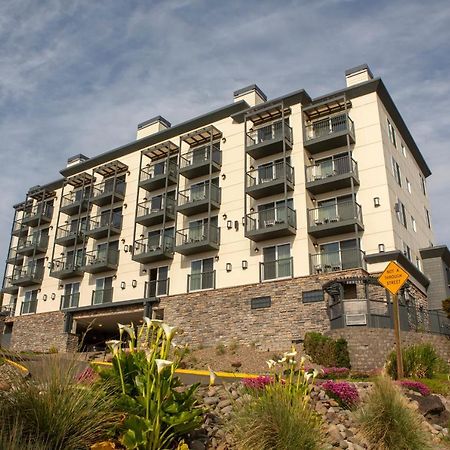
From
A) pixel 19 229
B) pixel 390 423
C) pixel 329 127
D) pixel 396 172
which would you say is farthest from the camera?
pixel 19 229

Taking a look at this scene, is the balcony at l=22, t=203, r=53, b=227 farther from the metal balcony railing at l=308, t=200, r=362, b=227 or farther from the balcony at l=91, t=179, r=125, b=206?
the metal balcony railing at l=308, t=200, r=362, b=227

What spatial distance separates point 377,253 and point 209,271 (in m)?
10.7

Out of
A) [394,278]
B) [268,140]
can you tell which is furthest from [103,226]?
[394,278]

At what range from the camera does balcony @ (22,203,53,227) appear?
43.1 m

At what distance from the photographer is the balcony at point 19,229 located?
4559cm

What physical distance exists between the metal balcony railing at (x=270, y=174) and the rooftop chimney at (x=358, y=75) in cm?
696

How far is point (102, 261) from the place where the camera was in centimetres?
3572

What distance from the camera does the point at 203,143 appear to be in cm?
3466

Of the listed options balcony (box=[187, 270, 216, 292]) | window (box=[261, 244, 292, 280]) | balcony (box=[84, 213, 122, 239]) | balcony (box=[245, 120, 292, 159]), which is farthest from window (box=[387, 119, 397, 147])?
balcony (box=[84, 213, 122, 239])

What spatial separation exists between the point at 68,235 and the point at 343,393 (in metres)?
32.7

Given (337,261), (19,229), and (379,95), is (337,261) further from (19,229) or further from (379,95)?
(19,229)

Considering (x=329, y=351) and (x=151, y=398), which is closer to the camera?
(x=151, y=398)

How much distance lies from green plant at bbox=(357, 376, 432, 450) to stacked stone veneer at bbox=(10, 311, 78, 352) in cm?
3042

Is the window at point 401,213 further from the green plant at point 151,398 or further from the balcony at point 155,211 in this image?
the green plant at point 151,398
